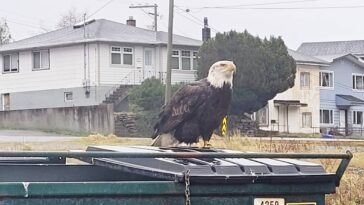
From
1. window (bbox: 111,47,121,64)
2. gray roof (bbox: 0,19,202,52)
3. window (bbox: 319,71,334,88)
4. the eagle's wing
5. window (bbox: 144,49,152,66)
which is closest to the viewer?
the eagle's wing

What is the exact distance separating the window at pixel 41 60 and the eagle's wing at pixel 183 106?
39.2 metres

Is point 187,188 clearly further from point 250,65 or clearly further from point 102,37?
point 102,37

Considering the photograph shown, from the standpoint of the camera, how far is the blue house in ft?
205

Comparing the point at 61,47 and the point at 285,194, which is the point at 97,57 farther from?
the point at 285,194

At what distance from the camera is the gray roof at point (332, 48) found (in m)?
76.3

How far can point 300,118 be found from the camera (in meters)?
58.4

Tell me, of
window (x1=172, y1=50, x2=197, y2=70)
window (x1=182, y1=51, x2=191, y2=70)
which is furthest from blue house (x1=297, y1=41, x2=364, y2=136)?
window (x1=182, y1=51, x2=191, y2=70)

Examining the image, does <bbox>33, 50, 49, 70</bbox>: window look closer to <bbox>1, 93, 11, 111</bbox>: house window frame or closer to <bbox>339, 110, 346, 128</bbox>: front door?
<bbox>1, 93, 11, 111</bbox>: house window frame

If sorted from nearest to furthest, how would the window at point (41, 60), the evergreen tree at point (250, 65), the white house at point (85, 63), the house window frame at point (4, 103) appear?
the evergreen tree at point (250, 65) → the white house at point (85, 63) → the window at point (41, 60) → the house window frame at point (4, 103)

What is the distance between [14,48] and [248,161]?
48993mm

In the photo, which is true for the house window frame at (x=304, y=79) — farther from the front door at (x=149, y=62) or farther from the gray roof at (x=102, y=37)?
the front door at (x=149, y=62)

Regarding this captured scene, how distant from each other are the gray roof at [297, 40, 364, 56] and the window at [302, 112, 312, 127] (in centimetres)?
1682

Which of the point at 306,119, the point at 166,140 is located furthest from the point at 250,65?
the point at 166,140

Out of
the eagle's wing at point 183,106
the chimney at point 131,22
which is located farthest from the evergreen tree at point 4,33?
the eagle's wing at point 183,106
